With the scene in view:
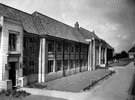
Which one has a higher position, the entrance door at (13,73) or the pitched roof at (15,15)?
the pitched roof at (15,15)

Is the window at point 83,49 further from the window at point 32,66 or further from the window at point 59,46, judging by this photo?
the window at point 32,66

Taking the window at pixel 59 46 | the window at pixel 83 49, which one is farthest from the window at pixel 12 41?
the window at pixel 83 49

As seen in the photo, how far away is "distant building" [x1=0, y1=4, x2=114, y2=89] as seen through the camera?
14352 millimetres

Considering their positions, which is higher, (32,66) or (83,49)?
(83,49)

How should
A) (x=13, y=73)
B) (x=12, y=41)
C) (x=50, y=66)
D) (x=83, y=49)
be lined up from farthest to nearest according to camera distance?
(x=83, y=49) < (x=50, y=66) < (x=13, y=73) < (x=12, y=41)

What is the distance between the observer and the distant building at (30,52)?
1435cm

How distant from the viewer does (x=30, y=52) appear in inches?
736

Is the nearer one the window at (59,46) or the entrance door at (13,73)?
the entrance door at (13,73)

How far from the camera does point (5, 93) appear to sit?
43.1ft

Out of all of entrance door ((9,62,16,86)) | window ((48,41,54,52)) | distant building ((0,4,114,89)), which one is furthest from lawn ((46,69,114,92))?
window ((48,41,54,52))

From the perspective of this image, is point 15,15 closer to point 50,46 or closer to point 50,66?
point 50,46

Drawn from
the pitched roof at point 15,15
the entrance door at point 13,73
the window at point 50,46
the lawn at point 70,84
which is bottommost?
the lawn at point 70,84

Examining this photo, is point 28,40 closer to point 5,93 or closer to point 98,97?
point 5,93

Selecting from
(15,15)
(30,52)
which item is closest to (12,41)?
(30,52)
